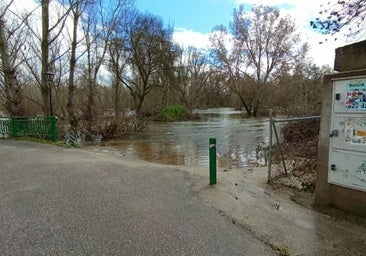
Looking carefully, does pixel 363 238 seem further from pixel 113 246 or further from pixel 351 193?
pixel 113 246

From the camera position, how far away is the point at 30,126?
12.8m

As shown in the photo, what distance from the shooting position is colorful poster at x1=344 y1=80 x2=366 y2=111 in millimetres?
4066

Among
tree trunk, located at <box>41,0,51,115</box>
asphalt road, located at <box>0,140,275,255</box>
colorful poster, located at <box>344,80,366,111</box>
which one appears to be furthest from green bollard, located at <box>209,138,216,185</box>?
tree trunk, located at <box>41,0,51,115</box>

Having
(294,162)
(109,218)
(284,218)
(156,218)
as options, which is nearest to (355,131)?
(284,218)

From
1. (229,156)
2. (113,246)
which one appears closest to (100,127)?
(229,156)

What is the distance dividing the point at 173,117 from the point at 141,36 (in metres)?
10.2

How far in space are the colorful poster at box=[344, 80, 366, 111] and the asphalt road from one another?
241 centimetres

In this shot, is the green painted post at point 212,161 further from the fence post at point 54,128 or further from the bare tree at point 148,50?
the bare tree at point 148,50

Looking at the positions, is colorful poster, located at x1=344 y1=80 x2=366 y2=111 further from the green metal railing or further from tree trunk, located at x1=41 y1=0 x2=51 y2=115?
tree trunk, located at x1=41 y1=0 x2=51 y2=115

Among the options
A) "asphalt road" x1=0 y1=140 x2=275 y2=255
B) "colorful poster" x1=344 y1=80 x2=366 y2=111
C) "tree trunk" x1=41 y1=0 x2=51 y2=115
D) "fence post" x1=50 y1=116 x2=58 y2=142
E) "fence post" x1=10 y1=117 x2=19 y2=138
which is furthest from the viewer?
"tree trunk" x1=41 y1=0 x2=51 y2=115

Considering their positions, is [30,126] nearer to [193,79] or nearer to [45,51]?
[45,51]

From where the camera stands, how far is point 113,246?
3.15 metres

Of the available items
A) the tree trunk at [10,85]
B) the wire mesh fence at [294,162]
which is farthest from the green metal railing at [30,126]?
the wire mesh fence at [294,162]

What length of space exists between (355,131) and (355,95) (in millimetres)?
523
